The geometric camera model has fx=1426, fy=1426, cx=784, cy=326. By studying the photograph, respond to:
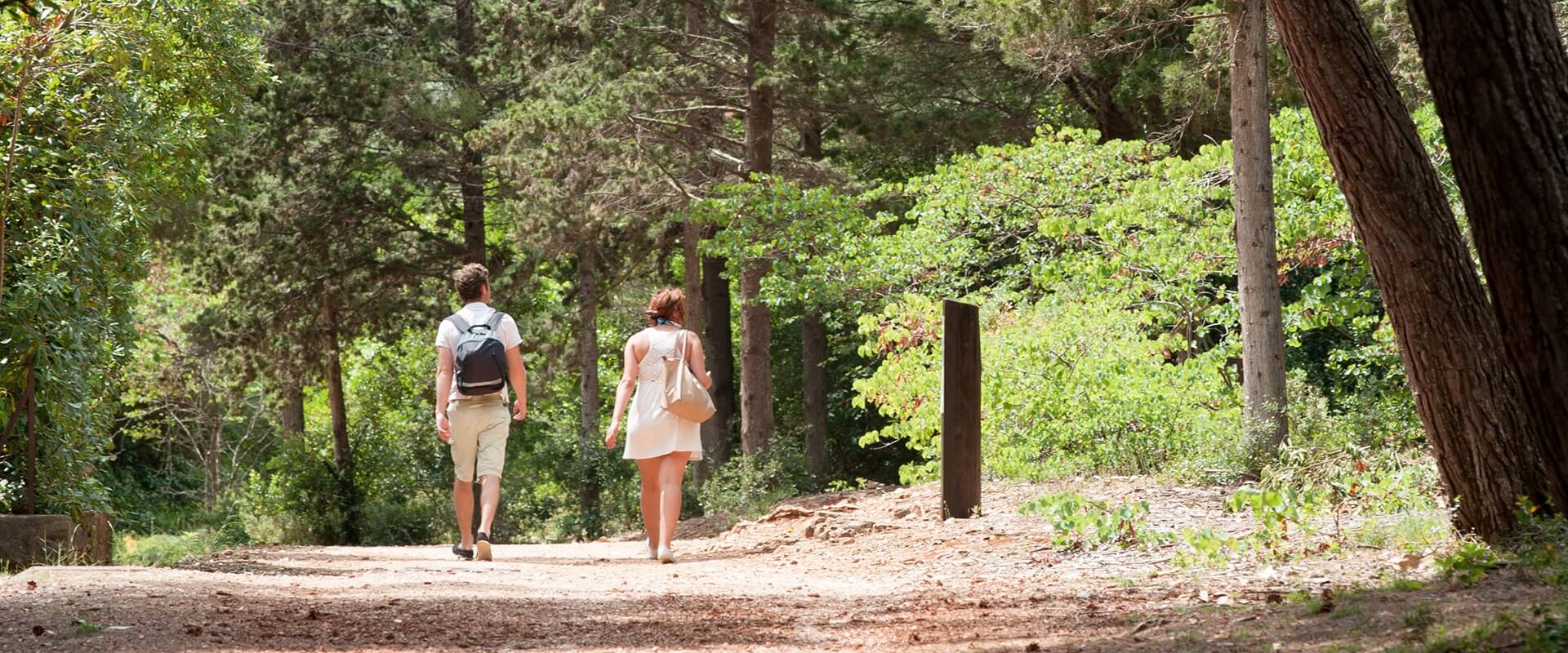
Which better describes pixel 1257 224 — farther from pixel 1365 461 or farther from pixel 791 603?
pixel 791 603

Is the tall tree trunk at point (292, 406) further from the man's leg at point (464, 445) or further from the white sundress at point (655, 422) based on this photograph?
the white sundress at point (655, 422)

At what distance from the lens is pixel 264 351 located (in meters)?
24.5

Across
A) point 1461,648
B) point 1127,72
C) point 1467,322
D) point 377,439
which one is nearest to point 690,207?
point 1127,72

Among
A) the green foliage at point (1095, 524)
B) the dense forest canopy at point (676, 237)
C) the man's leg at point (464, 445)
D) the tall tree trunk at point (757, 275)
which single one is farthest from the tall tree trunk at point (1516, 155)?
the tall tree trunk at point (757, 275)

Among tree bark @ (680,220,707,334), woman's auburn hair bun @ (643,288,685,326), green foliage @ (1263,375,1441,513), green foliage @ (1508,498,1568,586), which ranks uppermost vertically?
tree bark @ (680,220,707,334)

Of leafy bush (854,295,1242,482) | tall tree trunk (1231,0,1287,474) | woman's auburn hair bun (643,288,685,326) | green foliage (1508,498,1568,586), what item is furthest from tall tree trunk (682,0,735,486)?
green foliage (1508,498,1568,586)

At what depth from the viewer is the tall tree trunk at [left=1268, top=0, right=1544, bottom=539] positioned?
5.66 meters

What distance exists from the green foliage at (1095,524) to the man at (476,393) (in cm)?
335

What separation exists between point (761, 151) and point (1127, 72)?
512 cm

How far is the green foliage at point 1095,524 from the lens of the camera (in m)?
7.20

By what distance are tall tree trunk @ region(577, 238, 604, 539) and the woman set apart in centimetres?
1268

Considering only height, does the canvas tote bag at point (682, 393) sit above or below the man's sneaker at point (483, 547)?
above

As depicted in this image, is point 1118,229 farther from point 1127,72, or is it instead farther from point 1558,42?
point 1558,42

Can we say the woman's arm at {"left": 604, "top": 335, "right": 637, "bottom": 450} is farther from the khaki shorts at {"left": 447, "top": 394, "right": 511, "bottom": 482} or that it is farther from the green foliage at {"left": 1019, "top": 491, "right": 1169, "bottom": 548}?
the green foliage at {"left": 1019, "top": 491, "right": 1169, "bottom": 548}
